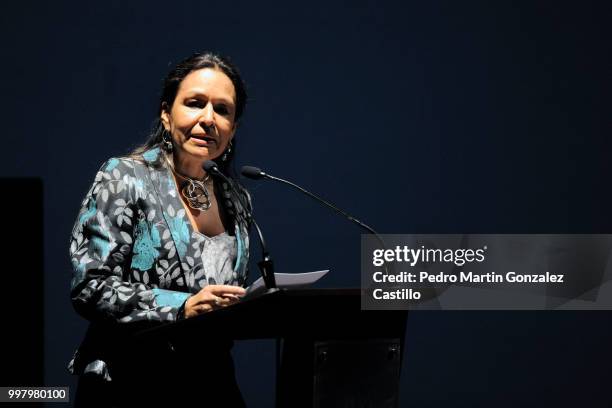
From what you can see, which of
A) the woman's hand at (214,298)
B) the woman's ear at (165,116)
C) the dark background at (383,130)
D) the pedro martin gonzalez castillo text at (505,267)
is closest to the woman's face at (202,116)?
the woman's ear at (165,116)

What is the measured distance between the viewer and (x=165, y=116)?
6.99 feet

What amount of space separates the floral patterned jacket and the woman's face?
0.32ft

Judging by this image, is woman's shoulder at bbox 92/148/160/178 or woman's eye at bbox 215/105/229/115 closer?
woman's shoulder at bbox 92/148/160/178

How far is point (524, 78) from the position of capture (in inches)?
134

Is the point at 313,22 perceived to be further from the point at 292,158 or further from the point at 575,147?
the point at 575,147

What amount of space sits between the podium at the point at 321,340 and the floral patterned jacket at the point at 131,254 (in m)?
0.20

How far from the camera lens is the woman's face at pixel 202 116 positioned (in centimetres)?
202

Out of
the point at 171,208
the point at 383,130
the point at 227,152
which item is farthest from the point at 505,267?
the point at 171,208

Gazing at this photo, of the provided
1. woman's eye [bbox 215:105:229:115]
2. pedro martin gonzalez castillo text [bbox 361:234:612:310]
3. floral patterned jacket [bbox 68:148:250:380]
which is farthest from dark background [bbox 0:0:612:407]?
floral patterned jacket [bbox 68:148:250:380]

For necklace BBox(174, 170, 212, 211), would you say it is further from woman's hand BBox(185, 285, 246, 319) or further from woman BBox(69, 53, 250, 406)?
woman's hand BBox(185, 285, 246, 319)

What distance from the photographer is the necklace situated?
202 centimetres

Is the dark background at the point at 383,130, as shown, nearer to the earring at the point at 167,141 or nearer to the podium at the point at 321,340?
the earring at the point at 167,141

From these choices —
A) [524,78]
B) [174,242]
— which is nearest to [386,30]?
[524,78]

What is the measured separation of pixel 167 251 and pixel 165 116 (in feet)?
1.51
